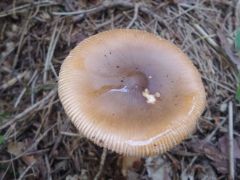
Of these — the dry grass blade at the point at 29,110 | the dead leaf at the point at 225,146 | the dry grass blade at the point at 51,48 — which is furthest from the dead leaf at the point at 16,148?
the dead leaf at the point at 225,146

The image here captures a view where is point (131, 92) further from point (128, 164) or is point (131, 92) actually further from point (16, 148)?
point (16, 148)

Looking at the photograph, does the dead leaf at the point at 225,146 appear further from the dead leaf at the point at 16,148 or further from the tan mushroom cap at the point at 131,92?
the dead leaf at the point at 16,148

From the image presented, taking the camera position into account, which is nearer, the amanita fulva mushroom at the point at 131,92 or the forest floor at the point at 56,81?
the amanita fulva mushroom at the point at 131,92

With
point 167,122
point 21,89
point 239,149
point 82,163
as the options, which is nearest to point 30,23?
point 21,89

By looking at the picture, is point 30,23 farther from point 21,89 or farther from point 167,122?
point 167,122

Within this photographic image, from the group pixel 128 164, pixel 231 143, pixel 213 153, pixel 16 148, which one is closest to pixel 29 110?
pixel 16 148

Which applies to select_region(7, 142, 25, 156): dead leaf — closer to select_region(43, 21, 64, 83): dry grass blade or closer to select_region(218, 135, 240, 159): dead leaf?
select_region(43, 21, 64, 83): dry grass blade
